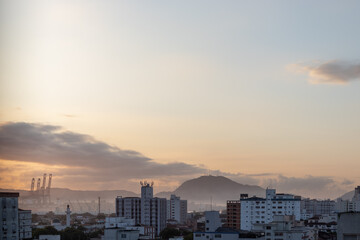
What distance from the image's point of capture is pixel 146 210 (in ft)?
118

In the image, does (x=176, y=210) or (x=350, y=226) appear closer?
(x=350, y=226)

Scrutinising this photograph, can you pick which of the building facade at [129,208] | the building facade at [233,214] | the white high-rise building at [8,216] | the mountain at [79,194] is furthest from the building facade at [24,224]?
the mountain at [79,194]

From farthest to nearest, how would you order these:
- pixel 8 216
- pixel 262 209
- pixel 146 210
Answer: pixel 146 210
pixel 262 209
pixel 8 216

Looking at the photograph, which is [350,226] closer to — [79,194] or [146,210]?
[146,210]

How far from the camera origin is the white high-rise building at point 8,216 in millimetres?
16609

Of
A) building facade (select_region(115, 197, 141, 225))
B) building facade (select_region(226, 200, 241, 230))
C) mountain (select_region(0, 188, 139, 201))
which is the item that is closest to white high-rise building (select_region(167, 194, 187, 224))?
building facade (select_region(115, 197, 141, 225))

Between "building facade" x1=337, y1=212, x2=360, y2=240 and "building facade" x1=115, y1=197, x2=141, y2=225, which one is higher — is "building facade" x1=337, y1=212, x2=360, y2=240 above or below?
above

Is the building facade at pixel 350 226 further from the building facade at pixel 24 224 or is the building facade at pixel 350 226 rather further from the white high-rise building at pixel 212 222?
the building facade at pixel 24 224

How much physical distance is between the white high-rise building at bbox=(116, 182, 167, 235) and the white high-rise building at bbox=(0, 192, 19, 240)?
60.1ft

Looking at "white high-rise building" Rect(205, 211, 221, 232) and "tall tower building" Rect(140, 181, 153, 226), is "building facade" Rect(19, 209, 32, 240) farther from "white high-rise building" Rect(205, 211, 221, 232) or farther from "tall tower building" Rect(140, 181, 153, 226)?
"tall tower building" Rect(140, 181, 153, 226)

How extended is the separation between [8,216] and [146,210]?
19510mm

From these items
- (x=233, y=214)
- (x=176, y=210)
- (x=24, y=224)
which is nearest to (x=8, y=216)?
(x=24, y=224)

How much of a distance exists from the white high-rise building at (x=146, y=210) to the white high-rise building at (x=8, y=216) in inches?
721

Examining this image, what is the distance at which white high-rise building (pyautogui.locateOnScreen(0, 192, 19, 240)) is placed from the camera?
16609 millimetres
